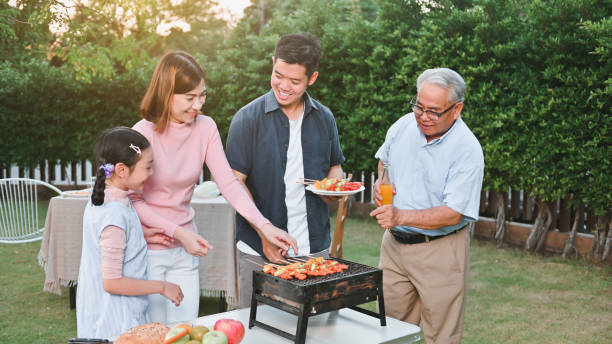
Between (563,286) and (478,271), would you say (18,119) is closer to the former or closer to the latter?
(478,271)

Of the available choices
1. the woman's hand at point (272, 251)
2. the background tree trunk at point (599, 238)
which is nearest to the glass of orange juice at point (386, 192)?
the woman's hand at point (272, 251)

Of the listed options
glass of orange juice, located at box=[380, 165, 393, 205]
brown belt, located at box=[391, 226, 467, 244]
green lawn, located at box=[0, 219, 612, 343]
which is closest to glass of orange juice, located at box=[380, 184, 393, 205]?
glass of orange juice, located at box=[380, 165, 393, 205]

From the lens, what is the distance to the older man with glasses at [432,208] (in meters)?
2.94

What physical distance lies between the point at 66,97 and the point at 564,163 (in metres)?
9.56

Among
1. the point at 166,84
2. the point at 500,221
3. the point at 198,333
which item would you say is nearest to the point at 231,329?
the point at 198,333

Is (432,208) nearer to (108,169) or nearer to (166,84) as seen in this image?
(166,84)

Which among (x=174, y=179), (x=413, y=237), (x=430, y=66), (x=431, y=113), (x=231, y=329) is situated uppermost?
(x=430, y=66)

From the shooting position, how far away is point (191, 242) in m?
2.63

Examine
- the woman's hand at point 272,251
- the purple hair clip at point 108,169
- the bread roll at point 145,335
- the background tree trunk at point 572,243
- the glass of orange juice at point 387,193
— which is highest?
the purple hair clip at point 108,169

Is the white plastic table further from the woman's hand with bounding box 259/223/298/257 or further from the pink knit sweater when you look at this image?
the pink knit sweater

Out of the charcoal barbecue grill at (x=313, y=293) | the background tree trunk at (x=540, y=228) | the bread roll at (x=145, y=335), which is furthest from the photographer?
the background tree trunk at (x=540, y=228)

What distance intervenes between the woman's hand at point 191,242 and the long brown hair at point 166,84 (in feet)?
1.69

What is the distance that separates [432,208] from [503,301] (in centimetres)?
347

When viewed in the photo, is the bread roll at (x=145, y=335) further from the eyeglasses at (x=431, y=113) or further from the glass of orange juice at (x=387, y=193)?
the eyeglasses at (x=431, y=113)
